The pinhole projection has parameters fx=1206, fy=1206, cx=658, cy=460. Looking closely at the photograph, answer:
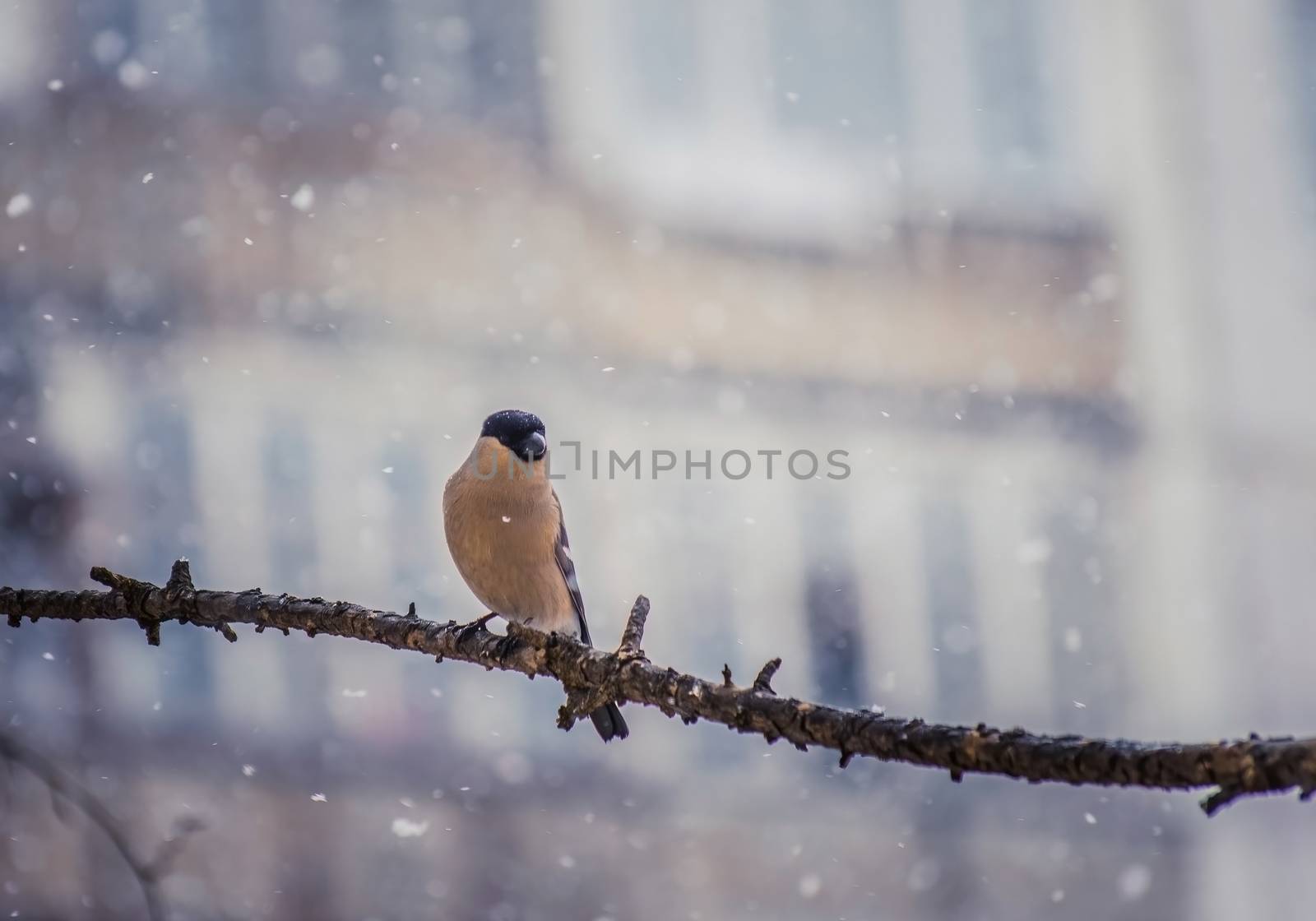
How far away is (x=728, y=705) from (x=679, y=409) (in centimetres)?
641

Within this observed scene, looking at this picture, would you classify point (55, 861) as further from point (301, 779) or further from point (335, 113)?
point (335, 113)

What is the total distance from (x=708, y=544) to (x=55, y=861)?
160 inches

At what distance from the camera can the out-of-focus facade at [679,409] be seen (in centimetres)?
632

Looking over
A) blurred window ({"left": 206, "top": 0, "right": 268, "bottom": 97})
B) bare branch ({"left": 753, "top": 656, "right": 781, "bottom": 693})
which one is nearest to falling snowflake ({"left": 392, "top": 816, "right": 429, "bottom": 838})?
blurred window ({"left": 206, "top": 0, "right": 268, "bottom": 97})

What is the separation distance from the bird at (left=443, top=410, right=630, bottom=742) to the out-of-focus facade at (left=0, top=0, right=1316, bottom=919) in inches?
142

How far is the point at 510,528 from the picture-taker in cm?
302

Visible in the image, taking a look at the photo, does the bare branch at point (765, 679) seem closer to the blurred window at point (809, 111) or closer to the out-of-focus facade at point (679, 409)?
the out-of-focus facade at point (679, 409)

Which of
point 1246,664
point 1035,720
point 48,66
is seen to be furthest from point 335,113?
point 1246,664

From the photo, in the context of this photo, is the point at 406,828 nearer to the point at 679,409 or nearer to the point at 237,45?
the point at 679,409

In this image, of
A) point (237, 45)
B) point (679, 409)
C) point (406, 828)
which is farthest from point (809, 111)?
point (406, 828)

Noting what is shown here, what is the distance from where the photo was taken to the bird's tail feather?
3.05 m

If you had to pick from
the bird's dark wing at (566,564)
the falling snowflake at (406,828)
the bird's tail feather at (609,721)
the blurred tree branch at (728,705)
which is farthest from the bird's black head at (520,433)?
the falling snowflake at (406,828)

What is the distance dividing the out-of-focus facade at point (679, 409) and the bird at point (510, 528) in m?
3.60

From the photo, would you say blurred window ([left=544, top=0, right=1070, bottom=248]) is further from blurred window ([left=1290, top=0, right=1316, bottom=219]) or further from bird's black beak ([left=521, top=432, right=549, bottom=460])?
bird's black beak ([left=521, top=432, right=549, bottom=460])
